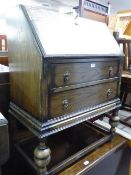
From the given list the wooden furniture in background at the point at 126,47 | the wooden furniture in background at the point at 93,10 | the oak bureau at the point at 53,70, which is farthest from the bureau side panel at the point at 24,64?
the wooden furniture in background at the point at 126,47

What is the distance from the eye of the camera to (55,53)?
78cm

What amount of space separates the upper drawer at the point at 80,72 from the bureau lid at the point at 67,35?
0.06 meters

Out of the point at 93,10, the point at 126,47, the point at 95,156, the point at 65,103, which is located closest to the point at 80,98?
the point at 65,103

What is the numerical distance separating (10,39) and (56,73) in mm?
365

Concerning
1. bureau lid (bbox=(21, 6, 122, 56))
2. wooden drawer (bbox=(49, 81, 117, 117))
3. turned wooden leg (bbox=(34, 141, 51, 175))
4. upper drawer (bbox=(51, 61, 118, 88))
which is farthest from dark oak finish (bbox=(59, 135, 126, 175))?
bureau lid (bbox=(21, 6, 122, 56))

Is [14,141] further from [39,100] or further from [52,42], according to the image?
[52,42]

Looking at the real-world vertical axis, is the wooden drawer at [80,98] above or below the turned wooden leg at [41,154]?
above

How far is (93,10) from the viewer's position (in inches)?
70.1

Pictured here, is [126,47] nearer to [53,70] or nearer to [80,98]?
[80,98]

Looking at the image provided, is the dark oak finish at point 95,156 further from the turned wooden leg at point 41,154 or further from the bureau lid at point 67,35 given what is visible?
the bureau lid at point 67,35

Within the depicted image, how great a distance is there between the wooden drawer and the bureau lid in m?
0.19

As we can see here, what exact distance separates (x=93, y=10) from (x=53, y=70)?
1.24 meters

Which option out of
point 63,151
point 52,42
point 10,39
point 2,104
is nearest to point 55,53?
point 52,42

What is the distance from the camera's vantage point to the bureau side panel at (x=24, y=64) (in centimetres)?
80
